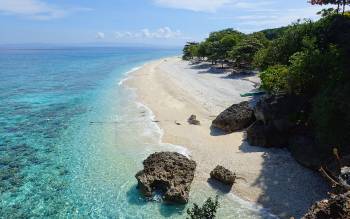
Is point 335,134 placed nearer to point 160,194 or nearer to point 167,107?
point 160,194

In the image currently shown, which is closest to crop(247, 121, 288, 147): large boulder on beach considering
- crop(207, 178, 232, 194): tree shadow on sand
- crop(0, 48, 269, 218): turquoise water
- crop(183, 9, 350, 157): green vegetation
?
crop(183, 9, 350, 157): green vegetation

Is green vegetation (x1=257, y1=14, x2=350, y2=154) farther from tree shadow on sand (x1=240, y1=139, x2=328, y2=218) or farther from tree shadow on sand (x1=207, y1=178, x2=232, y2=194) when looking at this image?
tree shadow on sand (x1=207, y1=178, x2=232, y2=194)

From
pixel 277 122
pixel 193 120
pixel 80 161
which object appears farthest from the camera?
pixel 193 120

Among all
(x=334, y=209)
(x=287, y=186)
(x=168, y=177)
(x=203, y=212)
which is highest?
(x=334, y=209)

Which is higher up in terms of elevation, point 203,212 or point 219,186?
point 203,212

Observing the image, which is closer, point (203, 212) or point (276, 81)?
point (203, 212)

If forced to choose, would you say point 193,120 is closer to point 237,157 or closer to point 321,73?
point 237,157

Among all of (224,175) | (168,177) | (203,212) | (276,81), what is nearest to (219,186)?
(224,175)
